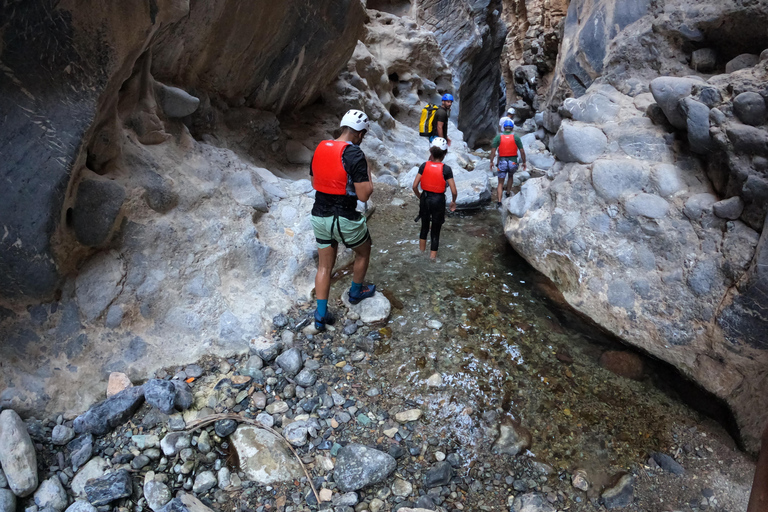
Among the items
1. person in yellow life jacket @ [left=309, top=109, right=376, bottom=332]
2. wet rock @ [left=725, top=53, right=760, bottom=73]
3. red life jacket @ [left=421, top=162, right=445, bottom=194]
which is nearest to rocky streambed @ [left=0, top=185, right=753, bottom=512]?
person in yellow life jacket @ [left=309, top=109, right=376, bottom=332]

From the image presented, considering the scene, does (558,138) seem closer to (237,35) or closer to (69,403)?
(237,35)

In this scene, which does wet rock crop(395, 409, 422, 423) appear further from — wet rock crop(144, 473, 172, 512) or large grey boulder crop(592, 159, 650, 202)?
large grey boulder crop(592, 159, 650, 202)

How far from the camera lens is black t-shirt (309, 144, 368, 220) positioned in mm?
3535

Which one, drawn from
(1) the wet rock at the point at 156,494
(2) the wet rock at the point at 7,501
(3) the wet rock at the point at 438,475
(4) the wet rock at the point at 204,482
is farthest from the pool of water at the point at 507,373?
(2) the wet rock at the point at 7,501

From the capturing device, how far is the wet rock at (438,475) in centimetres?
261

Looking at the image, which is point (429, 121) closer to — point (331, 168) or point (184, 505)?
point (331, 168)

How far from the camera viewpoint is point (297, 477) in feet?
8.52

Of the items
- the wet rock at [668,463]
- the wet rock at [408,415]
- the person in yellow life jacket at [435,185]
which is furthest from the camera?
the person in yellow life jacket at [435,185]

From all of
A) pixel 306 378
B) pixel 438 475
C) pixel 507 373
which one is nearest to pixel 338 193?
pixel 306 378

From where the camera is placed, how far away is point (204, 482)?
250 centimetres

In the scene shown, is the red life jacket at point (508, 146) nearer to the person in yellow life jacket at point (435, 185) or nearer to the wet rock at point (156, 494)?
the person in yellow life jacket at point (435, 185)

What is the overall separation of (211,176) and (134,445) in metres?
2.81

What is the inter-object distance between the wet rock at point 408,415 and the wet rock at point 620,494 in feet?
4.19

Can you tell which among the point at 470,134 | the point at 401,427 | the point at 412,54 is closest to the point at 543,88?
the point at 470,134
